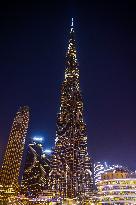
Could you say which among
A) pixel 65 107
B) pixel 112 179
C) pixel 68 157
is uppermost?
pixel 65 107

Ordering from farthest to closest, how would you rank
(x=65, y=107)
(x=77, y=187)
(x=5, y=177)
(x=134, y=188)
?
(x=5, y=177)
(x=65, y=107)
(x=77, y=187)
(x=134, y=188)

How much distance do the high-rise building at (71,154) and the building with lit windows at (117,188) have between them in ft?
36.3

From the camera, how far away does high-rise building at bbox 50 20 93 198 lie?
474 ft

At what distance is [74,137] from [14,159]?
4705cm

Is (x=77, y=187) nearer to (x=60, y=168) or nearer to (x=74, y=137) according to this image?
(x=60, y=168)

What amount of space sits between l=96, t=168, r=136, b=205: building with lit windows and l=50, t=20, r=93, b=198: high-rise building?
11070mm

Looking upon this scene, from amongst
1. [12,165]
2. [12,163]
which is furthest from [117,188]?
[12,163]

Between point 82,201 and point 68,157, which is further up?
point 68,157

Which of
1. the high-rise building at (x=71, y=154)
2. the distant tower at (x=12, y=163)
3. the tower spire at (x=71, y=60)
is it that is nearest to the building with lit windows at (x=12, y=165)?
the distant tower at (x=12, y=163)

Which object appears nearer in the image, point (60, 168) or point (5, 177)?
point (60, 168)

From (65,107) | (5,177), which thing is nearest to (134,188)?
(65,107)

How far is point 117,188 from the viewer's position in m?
127

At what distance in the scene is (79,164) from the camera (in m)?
149

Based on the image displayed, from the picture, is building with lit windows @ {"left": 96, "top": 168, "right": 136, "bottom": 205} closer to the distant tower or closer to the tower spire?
the tower spire
